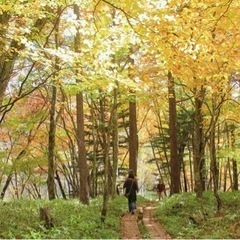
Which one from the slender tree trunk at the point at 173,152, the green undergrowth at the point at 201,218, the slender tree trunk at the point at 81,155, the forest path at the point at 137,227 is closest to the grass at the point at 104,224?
the green undergrowth at the point at 201,218

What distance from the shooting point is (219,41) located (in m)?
9.61

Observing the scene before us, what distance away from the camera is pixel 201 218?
11750mm

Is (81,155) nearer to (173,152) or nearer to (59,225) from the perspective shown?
(173,152)

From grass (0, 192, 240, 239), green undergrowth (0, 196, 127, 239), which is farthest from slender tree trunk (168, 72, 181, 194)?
green undergrowth (0, 196, 127, 239)

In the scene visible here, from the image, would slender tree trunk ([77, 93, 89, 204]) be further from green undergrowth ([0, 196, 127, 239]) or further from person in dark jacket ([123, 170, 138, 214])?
green undergrowth ([0, 196, 127, 239])

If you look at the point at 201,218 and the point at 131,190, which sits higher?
the point at 131,190

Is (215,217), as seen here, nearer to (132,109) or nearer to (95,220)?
(95,220)

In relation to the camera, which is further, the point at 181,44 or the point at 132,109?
the point at 132,109

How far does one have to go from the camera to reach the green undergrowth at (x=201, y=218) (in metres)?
10.1

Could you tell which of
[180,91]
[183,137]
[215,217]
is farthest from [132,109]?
[215,217]

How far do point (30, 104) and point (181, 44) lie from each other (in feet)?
56.0

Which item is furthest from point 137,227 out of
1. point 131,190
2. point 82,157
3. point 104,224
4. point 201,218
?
point 82,157

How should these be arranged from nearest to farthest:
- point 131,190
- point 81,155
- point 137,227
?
point 137,227 < point 131,190 < point 81,155

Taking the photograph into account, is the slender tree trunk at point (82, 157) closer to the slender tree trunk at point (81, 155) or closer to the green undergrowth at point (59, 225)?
the slender tree trunk at point (81, 155)
